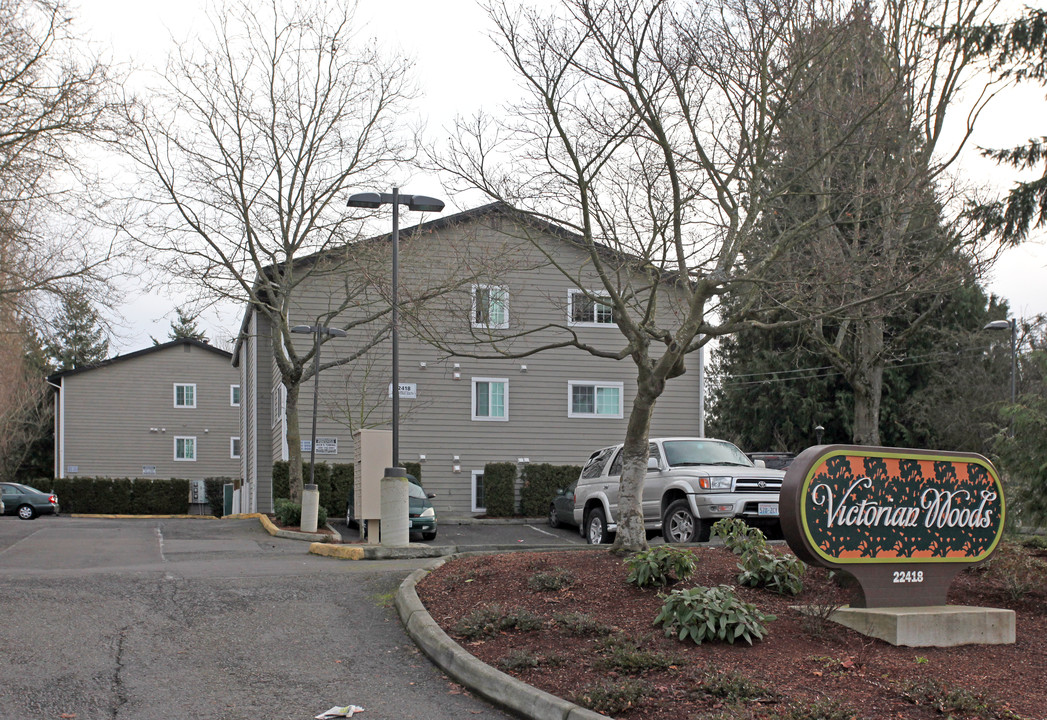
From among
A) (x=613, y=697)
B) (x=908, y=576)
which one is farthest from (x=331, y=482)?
(x=613, y=697)

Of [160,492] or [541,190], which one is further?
[160,492]

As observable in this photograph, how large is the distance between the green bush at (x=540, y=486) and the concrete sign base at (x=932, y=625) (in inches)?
850

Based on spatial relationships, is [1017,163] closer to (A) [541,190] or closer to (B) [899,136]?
(B) [899,136]

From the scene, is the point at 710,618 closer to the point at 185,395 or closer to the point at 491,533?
the point at 491,533

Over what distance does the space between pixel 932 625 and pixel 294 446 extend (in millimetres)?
20017

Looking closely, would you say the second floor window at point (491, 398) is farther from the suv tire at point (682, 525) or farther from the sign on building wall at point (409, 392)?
the suv tire at point (682, 525)

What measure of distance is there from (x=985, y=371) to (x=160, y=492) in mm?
35946

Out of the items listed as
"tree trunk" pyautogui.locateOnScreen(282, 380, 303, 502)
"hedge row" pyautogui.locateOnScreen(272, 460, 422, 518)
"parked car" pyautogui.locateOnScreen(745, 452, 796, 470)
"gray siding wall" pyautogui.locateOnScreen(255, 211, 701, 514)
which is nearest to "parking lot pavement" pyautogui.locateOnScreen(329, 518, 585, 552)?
"tree trunk" pyautogui.locateOnScreen(282, 380, 303, 502)

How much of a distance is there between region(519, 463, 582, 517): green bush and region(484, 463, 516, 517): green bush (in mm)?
384

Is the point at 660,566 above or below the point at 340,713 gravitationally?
above

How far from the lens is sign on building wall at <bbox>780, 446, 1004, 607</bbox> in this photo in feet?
23.8

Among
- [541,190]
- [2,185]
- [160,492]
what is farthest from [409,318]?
[160,492]

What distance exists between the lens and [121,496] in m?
45.8

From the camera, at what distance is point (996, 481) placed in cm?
816
